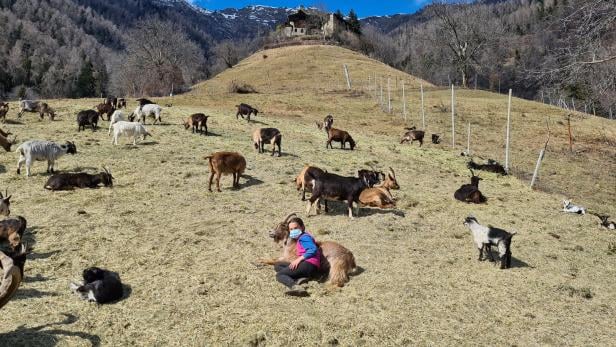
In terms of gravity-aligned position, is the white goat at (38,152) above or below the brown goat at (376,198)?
above

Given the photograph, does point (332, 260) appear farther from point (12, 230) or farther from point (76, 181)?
point (76, 181)

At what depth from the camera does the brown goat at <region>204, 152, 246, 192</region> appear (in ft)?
46.3

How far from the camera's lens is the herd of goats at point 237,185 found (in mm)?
7723

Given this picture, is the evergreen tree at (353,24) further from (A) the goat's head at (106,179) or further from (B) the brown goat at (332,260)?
(B) the brown goat at (332,260)

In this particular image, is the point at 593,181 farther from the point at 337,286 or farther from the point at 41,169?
the point at 41,169

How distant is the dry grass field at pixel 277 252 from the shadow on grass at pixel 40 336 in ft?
0.08

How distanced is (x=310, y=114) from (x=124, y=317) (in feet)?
92.5

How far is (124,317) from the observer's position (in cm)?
729

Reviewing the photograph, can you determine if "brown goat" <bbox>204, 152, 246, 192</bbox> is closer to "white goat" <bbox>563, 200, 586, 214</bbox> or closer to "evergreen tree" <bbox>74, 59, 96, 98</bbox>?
"white goat" <bbox>563, 200, 586, 214</bbox>

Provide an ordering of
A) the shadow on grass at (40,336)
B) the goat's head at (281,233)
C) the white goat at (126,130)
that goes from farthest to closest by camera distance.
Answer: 1. the white goat at (126,130)
2. the goat's head at (281,233)
3. the shadow on grass at (40,336)

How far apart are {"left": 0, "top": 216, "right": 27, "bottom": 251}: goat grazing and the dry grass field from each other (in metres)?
0.39

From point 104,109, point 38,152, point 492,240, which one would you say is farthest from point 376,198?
point 104,109

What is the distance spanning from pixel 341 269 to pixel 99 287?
394cm

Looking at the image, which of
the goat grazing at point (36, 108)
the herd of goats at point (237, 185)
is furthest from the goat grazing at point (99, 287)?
the goat grazing at point (36, 108)
